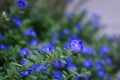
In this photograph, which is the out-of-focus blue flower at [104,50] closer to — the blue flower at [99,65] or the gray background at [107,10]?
the blue flower at [99,65]

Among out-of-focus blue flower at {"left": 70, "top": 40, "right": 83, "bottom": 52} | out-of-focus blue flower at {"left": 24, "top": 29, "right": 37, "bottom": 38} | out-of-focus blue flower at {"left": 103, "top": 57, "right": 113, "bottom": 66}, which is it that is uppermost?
out-of-focus blue flower at {"left": 24, "top": 29, "right": 37, "bottom": 38}

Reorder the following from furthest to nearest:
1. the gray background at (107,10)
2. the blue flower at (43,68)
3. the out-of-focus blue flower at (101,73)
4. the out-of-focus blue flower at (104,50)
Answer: the gray background at (107,10), the out-of-focus blue flower at (104,50), the out-of-focus blue flower at (101,73), the blue flower at (43,68)

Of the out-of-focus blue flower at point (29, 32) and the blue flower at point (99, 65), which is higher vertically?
the out-of-focus blue flower at point (29, 32)

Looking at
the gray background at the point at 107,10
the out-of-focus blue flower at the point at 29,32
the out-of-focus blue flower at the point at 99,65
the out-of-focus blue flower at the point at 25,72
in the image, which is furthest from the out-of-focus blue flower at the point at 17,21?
the gray background at the point at 107,10

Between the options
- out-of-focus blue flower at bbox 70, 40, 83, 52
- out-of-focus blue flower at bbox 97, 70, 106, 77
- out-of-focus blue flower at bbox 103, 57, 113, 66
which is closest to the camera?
out-of-focus blue flower at bbox 70, 40, 83, 52

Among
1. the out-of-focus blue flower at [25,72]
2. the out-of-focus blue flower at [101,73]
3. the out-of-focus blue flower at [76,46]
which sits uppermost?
the out-of-focus blue flower at [101,73]

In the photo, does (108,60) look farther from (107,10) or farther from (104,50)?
(107,10)

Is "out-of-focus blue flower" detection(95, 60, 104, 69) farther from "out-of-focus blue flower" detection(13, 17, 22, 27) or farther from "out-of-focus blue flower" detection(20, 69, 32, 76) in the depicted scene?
"out-of-focus blue flower" detection(20, 69, 32, 76)

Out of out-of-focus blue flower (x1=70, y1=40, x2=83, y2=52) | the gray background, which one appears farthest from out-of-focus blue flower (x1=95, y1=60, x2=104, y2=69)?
the gray background

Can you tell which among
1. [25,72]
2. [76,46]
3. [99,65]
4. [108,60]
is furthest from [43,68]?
[108,60]

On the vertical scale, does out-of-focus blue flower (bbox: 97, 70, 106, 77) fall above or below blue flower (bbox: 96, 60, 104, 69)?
below

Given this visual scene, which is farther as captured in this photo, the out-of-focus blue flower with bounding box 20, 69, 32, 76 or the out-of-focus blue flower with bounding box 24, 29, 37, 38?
the out-of-focus blue flower with bounding box 24, 29, 37, 38
